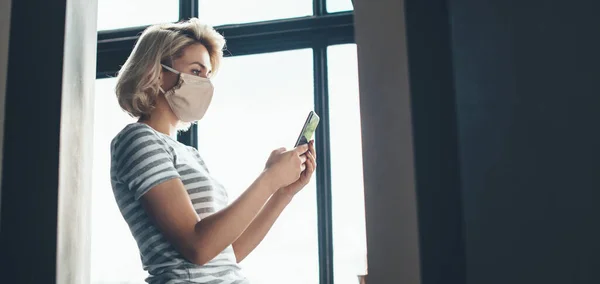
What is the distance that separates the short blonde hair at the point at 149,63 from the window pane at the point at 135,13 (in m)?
0.73

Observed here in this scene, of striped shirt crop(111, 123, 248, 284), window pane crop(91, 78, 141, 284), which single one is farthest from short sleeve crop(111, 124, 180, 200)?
window pane crop(91, 78, 141, 284)

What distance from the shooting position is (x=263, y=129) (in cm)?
221

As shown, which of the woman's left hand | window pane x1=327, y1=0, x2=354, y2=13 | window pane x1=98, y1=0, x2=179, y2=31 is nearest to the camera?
the woman's left hand

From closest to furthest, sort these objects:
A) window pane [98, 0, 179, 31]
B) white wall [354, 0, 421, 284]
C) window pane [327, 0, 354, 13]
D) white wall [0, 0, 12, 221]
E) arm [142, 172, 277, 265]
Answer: white wall [354, 0, 421, 284]
arm [142, 172, 277, 265]
white wall [0, 0, 12, 221]
window pane [327, 0, 354, 13]
window pane [98, 0, 179, 31]

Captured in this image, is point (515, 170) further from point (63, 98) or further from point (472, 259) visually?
point (63, 98)

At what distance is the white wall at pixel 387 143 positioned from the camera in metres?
0.99

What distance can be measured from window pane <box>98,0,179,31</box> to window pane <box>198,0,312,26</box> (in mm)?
119

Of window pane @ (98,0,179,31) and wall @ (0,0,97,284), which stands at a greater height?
window pane @ (98,0,179,31)

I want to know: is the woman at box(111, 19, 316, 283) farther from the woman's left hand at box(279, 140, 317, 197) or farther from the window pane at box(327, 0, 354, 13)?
the window pane at box(327, 0, 354, 13)

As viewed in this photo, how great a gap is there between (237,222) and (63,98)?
50cm

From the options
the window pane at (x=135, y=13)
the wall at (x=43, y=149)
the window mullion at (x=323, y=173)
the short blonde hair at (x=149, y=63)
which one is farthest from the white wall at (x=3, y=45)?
the window mullion at (x=323, y=173)

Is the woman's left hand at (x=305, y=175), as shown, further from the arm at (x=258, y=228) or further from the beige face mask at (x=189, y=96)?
the beige face mask at (x=189, y=96)

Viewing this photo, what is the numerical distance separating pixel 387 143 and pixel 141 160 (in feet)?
1.95

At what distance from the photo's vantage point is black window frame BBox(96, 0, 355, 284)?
6.84 ft
